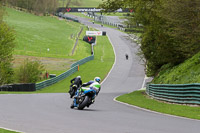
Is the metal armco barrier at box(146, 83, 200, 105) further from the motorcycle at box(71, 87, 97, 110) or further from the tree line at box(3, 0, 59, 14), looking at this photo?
the tree line at box(3, 0, 59, 14)

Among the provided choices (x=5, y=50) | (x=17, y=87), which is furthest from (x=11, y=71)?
(x=17, y=87)

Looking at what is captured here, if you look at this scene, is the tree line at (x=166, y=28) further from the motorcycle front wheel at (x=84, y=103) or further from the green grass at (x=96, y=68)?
the motorcycle front wheel at (x=84, y=103)

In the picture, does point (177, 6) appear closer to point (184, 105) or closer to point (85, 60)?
point (184, 105)

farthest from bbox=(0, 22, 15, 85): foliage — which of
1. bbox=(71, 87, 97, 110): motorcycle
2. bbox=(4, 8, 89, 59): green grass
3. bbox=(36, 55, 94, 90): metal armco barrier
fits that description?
bbox=(71, 87, 97, 110): motorcycle

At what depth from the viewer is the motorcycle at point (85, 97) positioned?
1686 centimetres

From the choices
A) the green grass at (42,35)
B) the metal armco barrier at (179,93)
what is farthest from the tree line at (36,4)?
the metal armco barrier at (179,93)

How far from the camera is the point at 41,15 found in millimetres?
139625

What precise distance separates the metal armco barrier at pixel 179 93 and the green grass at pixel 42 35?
46.2 meters

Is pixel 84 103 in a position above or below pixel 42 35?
above

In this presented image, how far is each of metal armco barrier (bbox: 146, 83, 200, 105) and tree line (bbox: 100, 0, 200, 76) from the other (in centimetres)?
485

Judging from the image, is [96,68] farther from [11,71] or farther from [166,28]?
[166,28]

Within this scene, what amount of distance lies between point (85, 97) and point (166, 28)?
52.3 ft

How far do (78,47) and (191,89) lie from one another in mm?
66271

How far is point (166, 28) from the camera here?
31.4 meters
